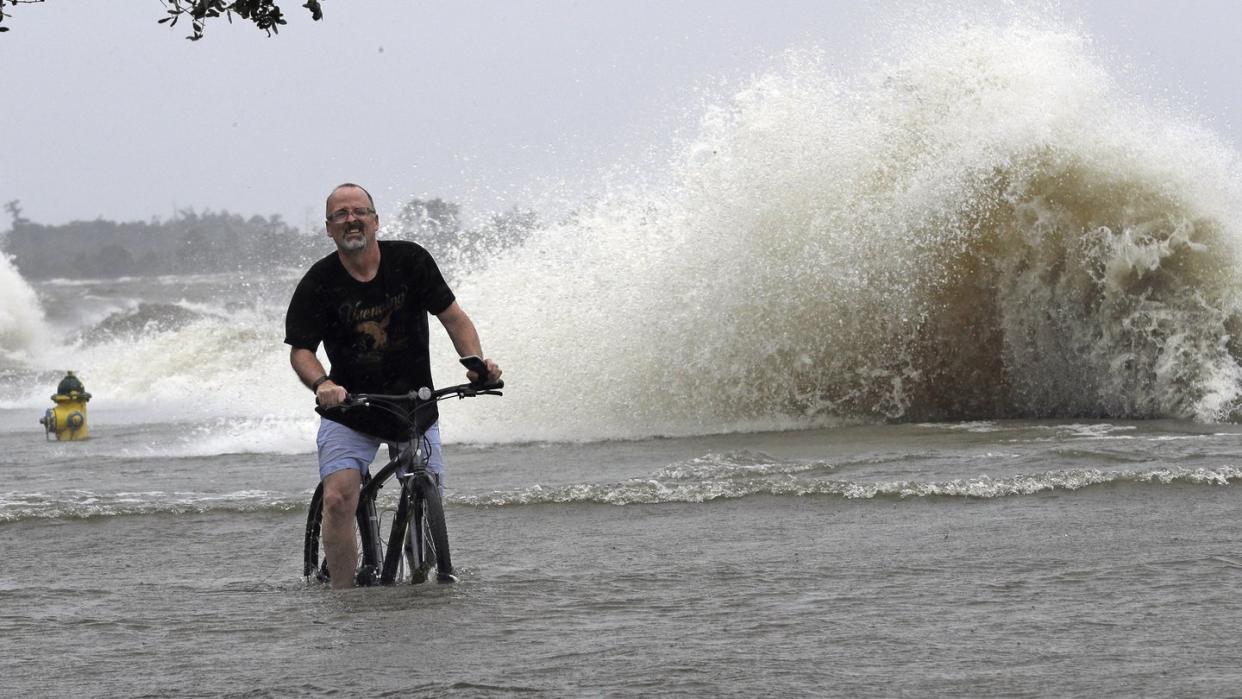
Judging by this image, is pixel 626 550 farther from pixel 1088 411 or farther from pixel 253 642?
pixel 1088 411

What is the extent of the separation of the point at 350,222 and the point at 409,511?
111cm

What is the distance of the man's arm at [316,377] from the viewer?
5.82 m

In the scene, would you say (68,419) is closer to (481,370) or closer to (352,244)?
(352,244)

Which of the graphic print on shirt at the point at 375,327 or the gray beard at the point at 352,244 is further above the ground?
the gray beard at the point at 352,244

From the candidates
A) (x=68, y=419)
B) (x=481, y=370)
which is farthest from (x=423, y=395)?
(x=68, y=419)

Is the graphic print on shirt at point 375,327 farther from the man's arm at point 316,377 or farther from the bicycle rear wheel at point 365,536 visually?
the bicycle rear wheel at point 365,536

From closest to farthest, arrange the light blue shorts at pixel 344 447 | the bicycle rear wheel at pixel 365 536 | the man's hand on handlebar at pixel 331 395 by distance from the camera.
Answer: the man's hand on handlebar at pixel 331 395 → the light blue shorts at pixel 344 447 → the bicycle rear wheel at pixel 365 536

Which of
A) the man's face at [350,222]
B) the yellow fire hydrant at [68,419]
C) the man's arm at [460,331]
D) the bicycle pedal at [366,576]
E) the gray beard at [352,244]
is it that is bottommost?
the bicycle pedal at [366,576]

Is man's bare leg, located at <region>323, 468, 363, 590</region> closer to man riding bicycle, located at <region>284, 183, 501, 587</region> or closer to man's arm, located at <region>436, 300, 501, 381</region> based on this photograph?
man riding bicycle, located at <region>284, 183, 501, 587</region>

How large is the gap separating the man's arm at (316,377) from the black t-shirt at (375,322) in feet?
0.13

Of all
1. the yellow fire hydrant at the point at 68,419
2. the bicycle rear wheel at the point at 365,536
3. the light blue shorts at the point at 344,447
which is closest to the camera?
the light blue shorts at the point at 344,447

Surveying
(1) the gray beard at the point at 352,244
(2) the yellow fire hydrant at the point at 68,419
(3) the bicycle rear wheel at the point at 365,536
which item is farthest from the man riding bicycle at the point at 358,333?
(2) the yellow fire hydrant at the point at 68,419

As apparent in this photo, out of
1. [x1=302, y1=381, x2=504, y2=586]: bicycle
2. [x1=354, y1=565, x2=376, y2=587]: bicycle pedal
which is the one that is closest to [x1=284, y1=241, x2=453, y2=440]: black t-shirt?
[x1=302, y1=381, x2=504, y2=586]: bicycle

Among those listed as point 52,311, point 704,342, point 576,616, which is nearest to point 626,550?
point 576,616
